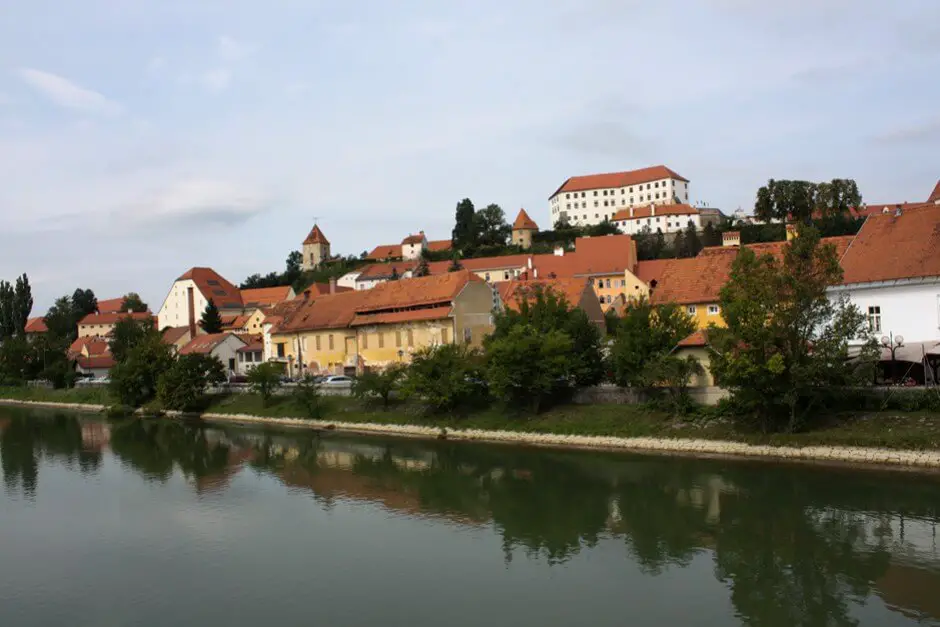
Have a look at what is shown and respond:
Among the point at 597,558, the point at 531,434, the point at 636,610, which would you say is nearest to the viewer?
the point at 636,610

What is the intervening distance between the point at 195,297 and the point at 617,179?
53.8 m

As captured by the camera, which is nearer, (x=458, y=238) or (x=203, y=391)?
(x=203, y=391)

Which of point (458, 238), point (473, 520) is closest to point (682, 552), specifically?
point (473, 520)

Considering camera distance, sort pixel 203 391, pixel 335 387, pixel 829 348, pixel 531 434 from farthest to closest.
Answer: pixel 203 391
pixel 335 387
pixel 531 434
pixel 829 348

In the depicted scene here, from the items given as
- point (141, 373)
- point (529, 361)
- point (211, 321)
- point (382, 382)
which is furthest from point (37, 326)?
point (529, 361)

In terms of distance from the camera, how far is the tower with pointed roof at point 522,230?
92.6 m

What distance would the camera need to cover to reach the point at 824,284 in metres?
24.1

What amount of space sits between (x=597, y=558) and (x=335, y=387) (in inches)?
1005

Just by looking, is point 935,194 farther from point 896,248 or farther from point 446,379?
point 446,379

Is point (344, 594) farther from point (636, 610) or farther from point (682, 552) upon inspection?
point (682, 552)

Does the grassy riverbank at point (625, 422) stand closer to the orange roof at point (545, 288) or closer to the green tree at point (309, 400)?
the green tree at point (309, 400)

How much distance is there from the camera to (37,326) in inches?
4395

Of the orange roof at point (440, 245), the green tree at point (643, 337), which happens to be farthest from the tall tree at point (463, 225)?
the green tree at point (643, 337)

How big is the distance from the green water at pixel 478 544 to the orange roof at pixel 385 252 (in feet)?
244
